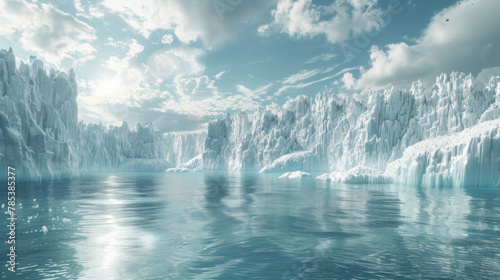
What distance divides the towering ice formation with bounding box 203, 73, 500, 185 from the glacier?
327mm

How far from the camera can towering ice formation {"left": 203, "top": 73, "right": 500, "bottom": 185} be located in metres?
82.5

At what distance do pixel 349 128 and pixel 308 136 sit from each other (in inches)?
1031

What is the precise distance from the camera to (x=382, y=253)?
11.8 meters

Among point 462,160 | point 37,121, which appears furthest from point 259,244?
point 37,121

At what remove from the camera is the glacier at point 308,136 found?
137 feet

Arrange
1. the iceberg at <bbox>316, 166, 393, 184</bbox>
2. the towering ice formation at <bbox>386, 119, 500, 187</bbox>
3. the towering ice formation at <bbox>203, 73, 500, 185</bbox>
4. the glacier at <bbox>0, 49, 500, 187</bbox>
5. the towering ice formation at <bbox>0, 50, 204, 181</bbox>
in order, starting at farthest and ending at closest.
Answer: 1. the towering ice formation at <bbox>203, 73, 500, 185</bbox>
2. the iceberg at <bbox>316, 166, 393, 184</bbox>
3. the towering ice formation at <bbox>0, 50, 204, 181</bbox>
4. the glacier at <bbox>0, 49, 500, 187</bbox>
5. the towering ice formation at <bbox>386, 119, 500, 187</bbox>

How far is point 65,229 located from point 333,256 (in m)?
14.6

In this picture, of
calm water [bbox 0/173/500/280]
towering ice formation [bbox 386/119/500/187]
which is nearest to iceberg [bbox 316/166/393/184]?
towering ice formation [bbox 386/119/500/187]

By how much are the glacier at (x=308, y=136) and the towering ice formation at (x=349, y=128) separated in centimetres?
33

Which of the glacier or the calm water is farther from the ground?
the glacier

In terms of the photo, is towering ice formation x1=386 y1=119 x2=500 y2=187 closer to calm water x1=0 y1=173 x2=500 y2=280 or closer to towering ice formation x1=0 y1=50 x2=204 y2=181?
calm water x1=0 y1=173 x2=500 y2=280

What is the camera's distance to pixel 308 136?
138250 millimetres

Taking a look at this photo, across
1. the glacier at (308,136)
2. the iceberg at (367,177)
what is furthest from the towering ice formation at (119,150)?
the iceberg at (367,177)

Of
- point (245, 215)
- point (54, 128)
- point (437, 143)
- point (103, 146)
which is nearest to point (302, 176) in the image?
point (437, 143)
